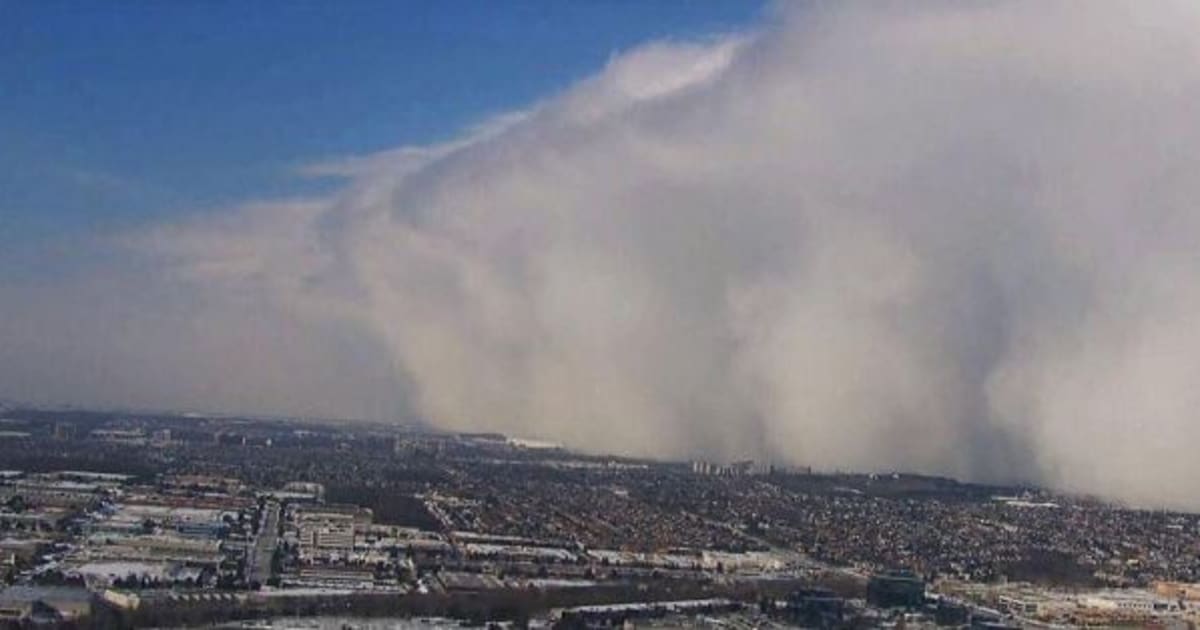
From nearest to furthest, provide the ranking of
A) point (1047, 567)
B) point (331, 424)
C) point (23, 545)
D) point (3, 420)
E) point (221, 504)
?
1. point (23, 545)
2. point (1047, 567)
3. point (221, 504)
4. point (3, 420)
5. point (331, 424)

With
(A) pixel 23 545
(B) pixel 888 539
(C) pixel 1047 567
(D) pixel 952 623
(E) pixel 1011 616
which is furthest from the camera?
(B) pixel 888 539

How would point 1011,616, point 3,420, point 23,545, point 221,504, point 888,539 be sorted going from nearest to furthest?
1. point 1011,616
2. point 23,545
3. point 888,539
4. point 221,504
5. point 3,420

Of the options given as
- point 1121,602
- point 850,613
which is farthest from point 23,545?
point 1121,602

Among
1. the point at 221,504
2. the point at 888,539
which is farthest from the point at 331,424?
the point at 888,539

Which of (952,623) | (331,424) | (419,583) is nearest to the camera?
(952,623)

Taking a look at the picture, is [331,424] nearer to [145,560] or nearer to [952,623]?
[145,560]

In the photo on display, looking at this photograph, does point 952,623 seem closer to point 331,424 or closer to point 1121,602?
point 1121,602

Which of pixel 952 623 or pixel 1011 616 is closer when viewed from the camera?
pixel 952 623

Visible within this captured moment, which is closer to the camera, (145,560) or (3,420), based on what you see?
(145,560)
